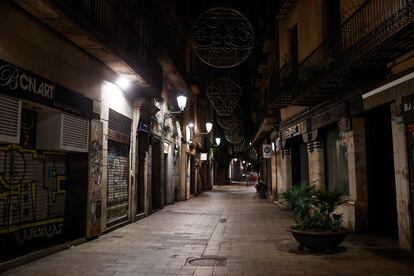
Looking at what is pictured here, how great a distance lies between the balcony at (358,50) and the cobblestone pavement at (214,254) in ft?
13.5

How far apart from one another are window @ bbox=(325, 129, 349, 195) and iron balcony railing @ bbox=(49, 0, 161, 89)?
6384mm

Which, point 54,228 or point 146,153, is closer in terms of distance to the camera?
point 54,228

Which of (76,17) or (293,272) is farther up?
(76,17)

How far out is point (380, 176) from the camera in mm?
11141

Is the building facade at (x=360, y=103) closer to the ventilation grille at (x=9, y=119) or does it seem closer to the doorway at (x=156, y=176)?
the doorway at (x=156, y=176)

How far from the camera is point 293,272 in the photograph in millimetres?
6906

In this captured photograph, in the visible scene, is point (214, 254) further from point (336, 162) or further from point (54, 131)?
point (336, 162)

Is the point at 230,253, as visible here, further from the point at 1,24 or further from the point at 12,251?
the point at 1,24

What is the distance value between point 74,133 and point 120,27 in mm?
4129

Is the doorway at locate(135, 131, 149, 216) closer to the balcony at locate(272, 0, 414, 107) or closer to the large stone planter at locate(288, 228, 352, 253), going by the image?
the balcony at locate(272, 0, 414, 107)

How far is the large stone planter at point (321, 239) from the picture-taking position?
8.12 metres

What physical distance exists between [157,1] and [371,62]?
10.7 metres

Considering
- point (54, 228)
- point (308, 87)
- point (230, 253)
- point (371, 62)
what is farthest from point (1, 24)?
point (308, 87)

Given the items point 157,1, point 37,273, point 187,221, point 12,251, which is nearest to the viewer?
point 37,273
